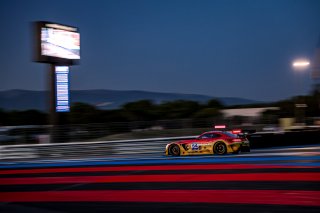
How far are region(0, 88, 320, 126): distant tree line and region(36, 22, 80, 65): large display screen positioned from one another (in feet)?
98.8

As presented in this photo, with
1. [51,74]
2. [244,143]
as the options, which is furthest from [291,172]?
[51,74]

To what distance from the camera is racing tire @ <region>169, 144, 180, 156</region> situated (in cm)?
1662

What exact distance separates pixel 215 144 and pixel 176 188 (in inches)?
294

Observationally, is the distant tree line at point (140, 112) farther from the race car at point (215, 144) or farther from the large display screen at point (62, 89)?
the race car at point (215, 144)

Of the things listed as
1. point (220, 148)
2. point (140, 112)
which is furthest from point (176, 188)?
point (140, 112)

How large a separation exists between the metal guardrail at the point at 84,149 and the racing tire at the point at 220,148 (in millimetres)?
2915

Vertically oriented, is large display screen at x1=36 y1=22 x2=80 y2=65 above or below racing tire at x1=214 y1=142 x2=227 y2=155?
above

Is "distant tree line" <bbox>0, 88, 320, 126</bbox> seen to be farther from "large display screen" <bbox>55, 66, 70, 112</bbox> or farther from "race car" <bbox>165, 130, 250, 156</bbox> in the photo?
"race car" <bbox>165, 130, 250, 156</bbox>

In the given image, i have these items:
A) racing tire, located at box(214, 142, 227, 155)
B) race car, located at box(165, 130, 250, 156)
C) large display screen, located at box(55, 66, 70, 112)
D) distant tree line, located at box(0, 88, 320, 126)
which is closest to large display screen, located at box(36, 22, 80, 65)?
large display screen, located at box(55, 66, 70, 112)

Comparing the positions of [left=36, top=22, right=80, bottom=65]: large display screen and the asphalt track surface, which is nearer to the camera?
the asphalt track surface

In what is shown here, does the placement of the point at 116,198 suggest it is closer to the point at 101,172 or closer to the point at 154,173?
the point at 154,173

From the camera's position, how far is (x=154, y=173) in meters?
11.3

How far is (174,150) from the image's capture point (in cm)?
1673

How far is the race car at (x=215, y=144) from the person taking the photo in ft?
50.8
